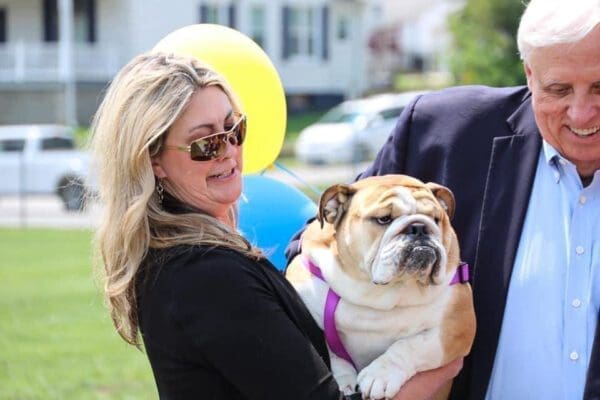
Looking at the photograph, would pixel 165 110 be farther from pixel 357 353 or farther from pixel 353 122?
pixel 353 122

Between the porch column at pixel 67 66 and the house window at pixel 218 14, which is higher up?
the house window at pixel 218 14

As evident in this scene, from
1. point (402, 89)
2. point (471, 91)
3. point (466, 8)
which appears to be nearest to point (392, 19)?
point (402, 89)

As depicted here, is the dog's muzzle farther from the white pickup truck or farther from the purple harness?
the white pickup truck

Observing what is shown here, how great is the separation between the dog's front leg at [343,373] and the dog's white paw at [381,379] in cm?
8

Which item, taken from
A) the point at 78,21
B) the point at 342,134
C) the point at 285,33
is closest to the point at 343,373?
the point at 342,134

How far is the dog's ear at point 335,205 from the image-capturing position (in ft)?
10.7

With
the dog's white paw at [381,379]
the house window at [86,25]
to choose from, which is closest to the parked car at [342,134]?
the house window at [86,25]

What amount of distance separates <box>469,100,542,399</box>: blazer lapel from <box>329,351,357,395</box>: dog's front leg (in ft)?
1.37

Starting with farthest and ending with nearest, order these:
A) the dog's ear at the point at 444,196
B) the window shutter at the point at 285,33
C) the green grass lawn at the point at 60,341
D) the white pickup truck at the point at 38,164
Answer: the window shutter at the point at 285,33 → the white pickup truck at the point at 38,164 → the green grass lawn at the point at 60,341 → the dog's ear at the point at 444,196

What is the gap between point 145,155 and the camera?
2.94 m

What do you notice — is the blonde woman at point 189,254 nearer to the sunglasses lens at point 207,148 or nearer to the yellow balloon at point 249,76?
the sunglasses lens at point 207,148

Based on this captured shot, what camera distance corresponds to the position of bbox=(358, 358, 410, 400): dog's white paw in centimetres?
303

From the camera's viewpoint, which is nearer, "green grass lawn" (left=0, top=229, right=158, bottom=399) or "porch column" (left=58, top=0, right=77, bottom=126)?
"green grass lawn" (left=0, top=229, right=158, bottom=399)

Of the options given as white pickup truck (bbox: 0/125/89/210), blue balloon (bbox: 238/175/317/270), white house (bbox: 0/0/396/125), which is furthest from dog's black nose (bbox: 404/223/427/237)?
white house (bbox: 0/0/396/125)
